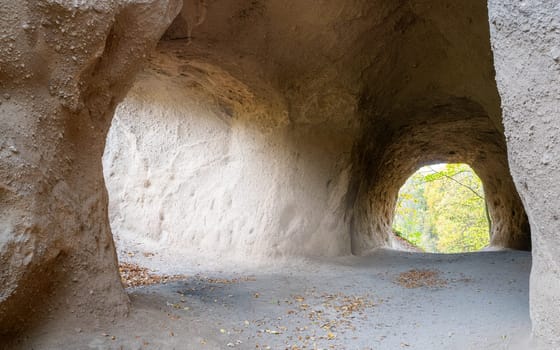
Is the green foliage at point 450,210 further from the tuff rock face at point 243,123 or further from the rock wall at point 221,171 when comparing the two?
the rock wall at point 221,171

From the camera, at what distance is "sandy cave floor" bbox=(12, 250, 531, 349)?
3547 millimetres

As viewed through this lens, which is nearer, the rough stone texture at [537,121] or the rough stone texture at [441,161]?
the rough stone texture at [537,121]

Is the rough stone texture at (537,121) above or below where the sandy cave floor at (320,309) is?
above

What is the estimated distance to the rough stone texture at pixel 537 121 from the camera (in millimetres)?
2492

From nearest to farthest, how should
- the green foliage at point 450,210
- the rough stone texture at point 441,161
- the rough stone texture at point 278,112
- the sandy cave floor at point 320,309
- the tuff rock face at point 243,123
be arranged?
the tuff rock face at point 243,123 → the sandy cave floor at point 320,309 → the rough stone texture at point 278,112 → the rough stone texture at point 441,161 → the green foliage at point 450,210

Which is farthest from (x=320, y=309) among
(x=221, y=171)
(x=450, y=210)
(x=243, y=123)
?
(x=450, y=210)

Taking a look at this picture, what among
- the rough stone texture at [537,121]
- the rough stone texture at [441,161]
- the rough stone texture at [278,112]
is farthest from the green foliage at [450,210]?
the rough stone texture at [537,121]

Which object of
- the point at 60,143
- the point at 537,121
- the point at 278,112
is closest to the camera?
the point at 537,121

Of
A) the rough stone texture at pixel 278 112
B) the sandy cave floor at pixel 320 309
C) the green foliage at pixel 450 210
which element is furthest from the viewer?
the green foliage at pixel 450 210

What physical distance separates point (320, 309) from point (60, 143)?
9.93ft

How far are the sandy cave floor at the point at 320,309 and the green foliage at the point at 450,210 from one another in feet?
39.4

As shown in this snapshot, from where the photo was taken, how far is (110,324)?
3434mm

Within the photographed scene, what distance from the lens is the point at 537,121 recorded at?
2.60 metres

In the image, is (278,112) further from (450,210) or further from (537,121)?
(450,210)
